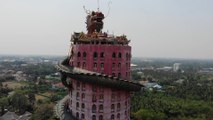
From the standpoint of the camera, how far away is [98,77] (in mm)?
32375

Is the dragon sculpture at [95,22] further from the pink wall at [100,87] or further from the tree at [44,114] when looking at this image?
the tree at [44,114]

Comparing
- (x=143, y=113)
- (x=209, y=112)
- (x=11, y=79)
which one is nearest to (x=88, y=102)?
(x=143, y=113)

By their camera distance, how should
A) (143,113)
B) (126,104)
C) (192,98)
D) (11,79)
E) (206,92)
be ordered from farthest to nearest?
(11,79) < (206,92) < (192,98) < (143,113) < (126,104)

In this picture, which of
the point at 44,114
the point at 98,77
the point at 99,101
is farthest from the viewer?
the point at 44,114

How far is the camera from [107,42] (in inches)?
1356

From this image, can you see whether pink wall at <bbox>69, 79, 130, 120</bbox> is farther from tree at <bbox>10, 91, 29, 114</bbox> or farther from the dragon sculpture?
tree at <bbox>10, 91, 29, 114</bbox>

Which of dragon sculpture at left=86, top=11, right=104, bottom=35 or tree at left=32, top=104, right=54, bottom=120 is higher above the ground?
dragon sculpture at left=86, top=11, right=104, bottom=35

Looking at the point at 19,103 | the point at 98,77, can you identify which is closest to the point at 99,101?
the point at 98,77

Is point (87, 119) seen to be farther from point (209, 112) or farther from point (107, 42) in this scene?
point (209, 112)

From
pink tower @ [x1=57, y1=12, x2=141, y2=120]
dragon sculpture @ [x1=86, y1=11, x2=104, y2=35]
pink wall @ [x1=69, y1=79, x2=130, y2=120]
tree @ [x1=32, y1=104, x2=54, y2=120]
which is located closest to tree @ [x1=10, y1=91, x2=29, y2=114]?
tree @ [x1=32, y1=104, x2=54, y2=120]

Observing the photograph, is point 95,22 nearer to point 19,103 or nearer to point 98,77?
point 98,77

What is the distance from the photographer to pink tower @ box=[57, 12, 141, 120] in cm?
3319

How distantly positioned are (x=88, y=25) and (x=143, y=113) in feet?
145

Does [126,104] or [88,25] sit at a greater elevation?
[88,25]
